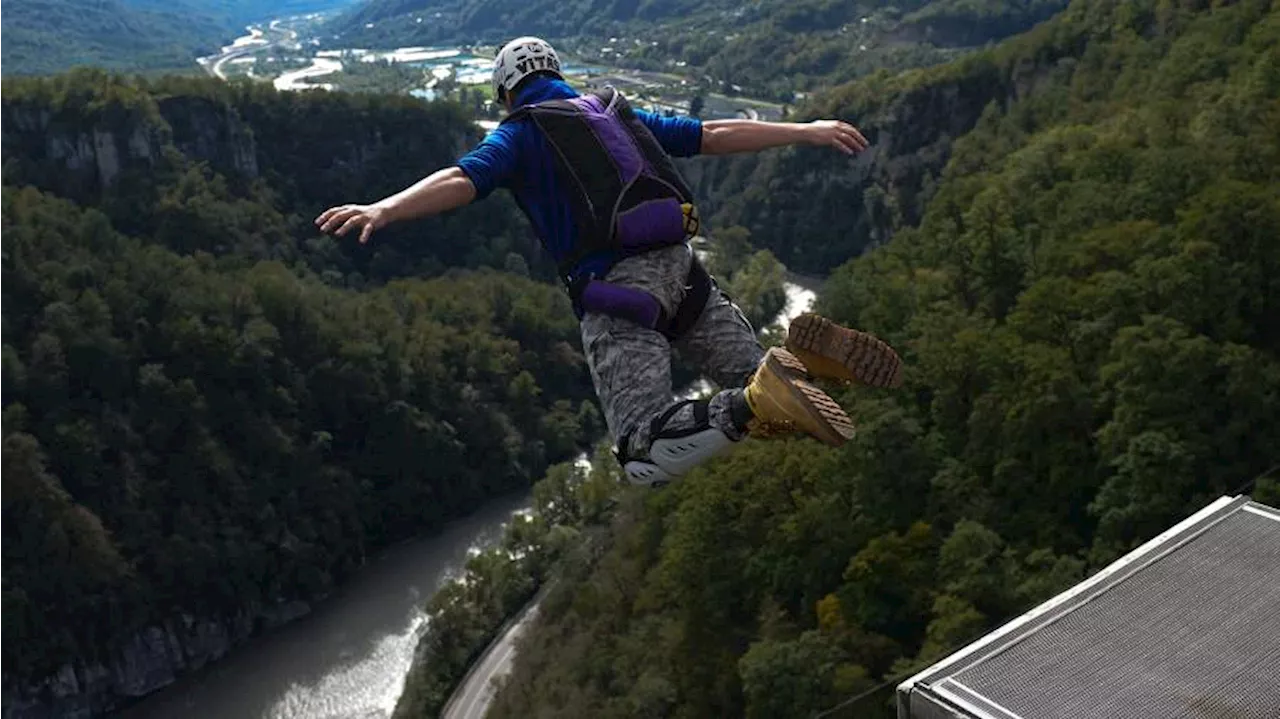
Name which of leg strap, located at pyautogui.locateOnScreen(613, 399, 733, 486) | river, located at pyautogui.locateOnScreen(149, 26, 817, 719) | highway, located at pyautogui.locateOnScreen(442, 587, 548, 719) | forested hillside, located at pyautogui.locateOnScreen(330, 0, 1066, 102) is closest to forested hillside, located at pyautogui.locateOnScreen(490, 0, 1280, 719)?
highway, located at pyautogui.locateOnScreen(442, 587, 548, 719)

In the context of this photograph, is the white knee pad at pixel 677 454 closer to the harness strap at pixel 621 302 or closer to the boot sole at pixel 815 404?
the boot sole at pixel 815 404

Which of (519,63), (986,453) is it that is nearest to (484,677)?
(986,453)

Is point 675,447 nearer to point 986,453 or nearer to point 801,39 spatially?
point 986,453

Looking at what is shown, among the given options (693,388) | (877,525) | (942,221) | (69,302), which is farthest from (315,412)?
(877,525)

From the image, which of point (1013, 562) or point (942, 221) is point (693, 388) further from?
point (1013, 562)

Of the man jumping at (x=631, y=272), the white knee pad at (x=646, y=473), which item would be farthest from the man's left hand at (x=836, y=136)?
the white knee pad at (x=646, y=473)

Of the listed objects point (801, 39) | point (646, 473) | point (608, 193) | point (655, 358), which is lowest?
point (801, 39)
